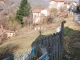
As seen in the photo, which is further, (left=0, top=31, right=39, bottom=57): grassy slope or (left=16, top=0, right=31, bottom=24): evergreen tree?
(left=16, top=0, right=31, bottom=24): evergreen tree

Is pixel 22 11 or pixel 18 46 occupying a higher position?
pixel 22 11

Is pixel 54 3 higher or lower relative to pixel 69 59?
higher

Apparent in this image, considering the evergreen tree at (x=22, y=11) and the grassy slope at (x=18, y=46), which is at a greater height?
the evergreen tree at (x=22, y=11)

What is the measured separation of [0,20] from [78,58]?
3120cm

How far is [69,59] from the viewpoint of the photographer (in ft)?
17.3

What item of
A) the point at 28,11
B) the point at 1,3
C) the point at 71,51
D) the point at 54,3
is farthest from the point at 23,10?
the point at 71,51

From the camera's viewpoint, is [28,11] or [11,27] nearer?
[11,27]

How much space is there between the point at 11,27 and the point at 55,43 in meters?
28.7

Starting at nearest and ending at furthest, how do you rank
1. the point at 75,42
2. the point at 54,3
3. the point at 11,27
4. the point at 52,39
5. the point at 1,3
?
the point at 52,39, the point at 75,42, the point at 11,27, the point at 54,3, the point at 1,3

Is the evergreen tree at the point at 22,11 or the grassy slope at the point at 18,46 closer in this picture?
the grassy slope at the point at 18,46

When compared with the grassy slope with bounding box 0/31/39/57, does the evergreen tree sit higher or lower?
higher

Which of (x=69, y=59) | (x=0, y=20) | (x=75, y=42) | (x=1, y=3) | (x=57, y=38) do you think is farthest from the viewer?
(x=1, y=3)

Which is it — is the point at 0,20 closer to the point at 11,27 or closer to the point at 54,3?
the point at 11,27

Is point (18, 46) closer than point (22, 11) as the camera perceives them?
Yes
